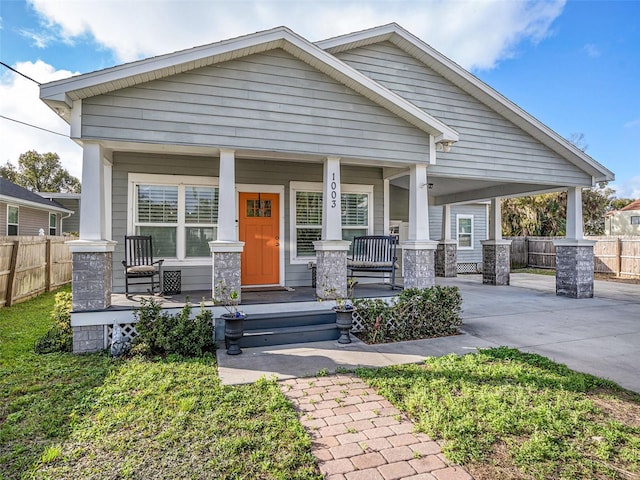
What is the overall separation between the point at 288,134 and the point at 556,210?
70.3 feet

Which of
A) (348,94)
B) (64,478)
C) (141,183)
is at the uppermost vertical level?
(348,94)

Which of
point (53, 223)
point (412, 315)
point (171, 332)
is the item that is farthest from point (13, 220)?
point (412, 315)

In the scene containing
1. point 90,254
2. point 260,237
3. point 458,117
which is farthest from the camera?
point 458,117

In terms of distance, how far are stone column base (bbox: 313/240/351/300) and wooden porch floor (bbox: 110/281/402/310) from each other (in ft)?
0.92

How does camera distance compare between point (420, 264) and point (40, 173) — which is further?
point (40, 173)

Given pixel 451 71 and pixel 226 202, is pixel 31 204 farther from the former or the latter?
pixel 451 71

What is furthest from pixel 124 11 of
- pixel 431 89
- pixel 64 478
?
pixel 64 478

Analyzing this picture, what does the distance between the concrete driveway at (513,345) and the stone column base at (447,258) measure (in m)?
5.38

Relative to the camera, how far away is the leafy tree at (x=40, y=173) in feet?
99.9

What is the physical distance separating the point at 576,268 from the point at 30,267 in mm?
13673

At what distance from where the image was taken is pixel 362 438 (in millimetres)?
2723

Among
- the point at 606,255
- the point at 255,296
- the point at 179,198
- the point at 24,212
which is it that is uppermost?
the point at 24,212

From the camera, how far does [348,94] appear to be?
19.7 feet

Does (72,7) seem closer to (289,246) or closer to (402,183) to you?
(289,246)
